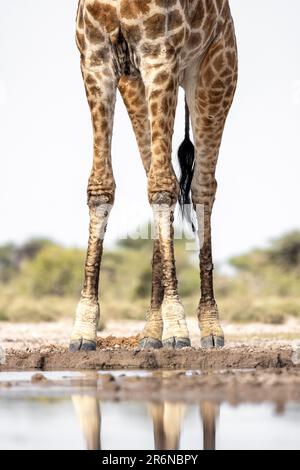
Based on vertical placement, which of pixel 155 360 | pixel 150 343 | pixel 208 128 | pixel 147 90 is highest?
pixel 208 128

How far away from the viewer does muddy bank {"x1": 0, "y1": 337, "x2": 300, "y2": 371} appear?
298 inches

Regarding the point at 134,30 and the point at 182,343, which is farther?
the point at 182,343

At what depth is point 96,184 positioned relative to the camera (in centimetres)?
845

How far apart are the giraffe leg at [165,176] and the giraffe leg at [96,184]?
35 cm

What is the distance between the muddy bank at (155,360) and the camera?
7559mm

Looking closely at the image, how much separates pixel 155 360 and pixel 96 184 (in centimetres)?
161

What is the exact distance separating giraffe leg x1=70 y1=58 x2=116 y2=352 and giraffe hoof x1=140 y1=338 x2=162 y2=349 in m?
0.61

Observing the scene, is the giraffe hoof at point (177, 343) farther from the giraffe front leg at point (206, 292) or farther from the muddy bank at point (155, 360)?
the giraffe front leg at point (206, 292)

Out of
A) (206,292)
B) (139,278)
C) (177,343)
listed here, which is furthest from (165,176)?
(139,278)

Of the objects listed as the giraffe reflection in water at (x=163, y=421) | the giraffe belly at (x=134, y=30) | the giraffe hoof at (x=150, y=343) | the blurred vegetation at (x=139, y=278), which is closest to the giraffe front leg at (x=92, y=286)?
the giraffe hoof at (x=150, y=343)

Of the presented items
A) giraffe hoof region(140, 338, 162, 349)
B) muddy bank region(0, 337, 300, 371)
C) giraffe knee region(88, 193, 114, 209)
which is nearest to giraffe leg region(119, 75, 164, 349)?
giraffe hoof region(140, 338, 162, 349)

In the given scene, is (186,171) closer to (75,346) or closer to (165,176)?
(165,176)
